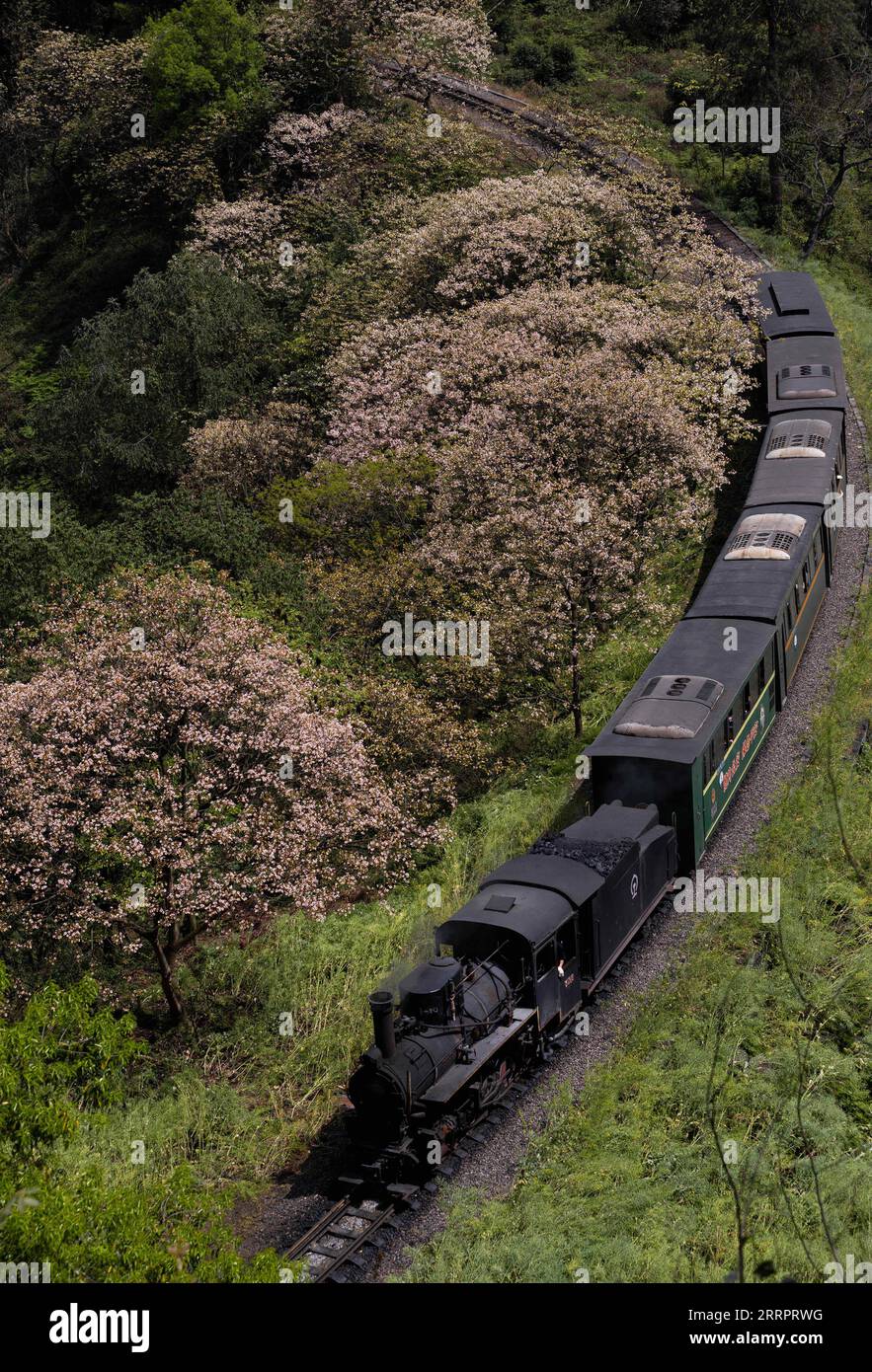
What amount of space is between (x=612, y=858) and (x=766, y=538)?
11.3m

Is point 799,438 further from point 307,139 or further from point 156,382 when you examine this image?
point 307,139

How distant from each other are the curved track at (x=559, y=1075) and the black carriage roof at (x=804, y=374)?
383cm

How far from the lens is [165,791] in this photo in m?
19.6

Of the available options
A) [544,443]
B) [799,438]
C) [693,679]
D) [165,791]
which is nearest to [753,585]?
[693,679]

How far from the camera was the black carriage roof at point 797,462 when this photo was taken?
28422mm

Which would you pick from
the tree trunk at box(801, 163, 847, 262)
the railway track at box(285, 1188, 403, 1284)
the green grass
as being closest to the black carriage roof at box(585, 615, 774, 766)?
the green grass

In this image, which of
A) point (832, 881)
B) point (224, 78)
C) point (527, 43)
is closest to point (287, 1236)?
point (832, 881)

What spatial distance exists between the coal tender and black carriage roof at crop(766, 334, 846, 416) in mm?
18581

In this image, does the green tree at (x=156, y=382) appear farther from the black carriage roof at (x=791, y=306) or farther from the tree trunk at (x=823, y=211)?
the tree trunk at (x=823, y=211)

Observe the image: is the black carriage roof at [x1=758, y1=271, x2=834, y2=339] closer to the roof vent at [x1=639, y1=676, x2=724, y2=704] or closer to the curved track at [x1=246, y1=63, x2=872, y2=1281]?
the curved track at [x1=246, y1=63, x2=872, y2=1281]

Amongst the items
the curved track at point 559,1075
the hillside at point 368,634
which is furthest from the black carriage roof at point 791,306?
the curved track at point 559,1075

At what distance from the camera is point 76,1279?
1033cm

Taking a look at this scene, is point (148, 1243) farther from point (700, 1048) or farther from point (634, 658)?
point (634, 658)

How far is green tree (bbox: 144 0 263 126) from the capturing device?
189 ft
